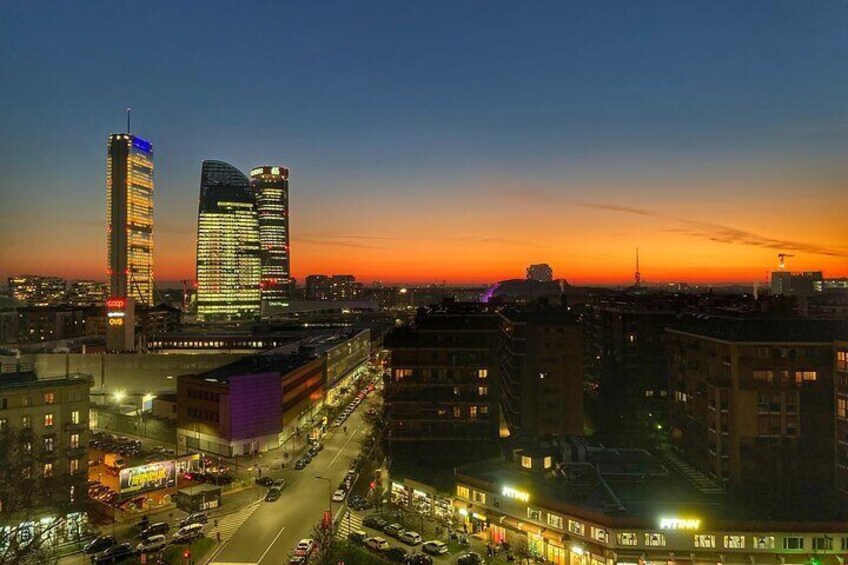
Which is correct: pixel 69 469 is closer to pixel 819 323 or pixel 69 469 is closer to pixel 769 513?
pixel 769 513

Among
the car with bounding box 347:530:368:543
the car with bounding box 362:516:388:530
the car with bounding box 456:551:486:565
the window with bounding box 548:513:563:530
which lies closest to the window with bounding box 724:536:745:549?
the window with bounding box 548:513:563:530

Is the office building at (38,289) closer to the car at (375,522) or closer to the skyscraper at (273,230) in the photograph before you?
the skyscraper at (273,230)

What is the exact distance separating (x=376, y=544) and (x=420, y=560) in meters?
1.89

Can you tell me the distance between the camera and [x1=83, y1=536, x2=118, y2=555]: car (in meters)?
19.3

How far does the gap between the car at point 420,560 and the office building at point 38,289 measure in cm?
14122

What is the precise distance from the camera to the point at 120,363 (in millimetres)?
44594

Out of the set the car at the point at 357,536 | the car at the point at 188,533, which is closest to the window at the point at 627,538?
the car at the point at 357,536

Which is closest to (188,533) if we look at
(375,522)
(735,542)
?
(375,522)

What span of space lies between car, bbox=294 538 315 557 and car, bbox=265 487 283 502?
5.02 meters

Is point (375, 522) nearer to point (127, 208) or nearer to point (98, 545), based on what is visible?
point (98, 545)

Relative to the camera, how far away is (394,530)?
68.3ft

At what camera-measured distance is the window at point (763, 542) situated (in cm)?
1709

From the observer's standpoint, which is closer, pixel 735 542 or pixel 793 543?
pixel 793 543

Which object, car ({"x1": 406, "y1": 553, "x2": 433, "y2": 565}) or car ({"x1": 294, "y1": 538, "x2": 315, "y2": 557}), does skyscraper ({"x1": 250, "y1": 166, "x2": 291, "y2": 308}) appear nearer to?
car ({"x1": 294, "y1": 538, "x2": 315, "y2": 557})
